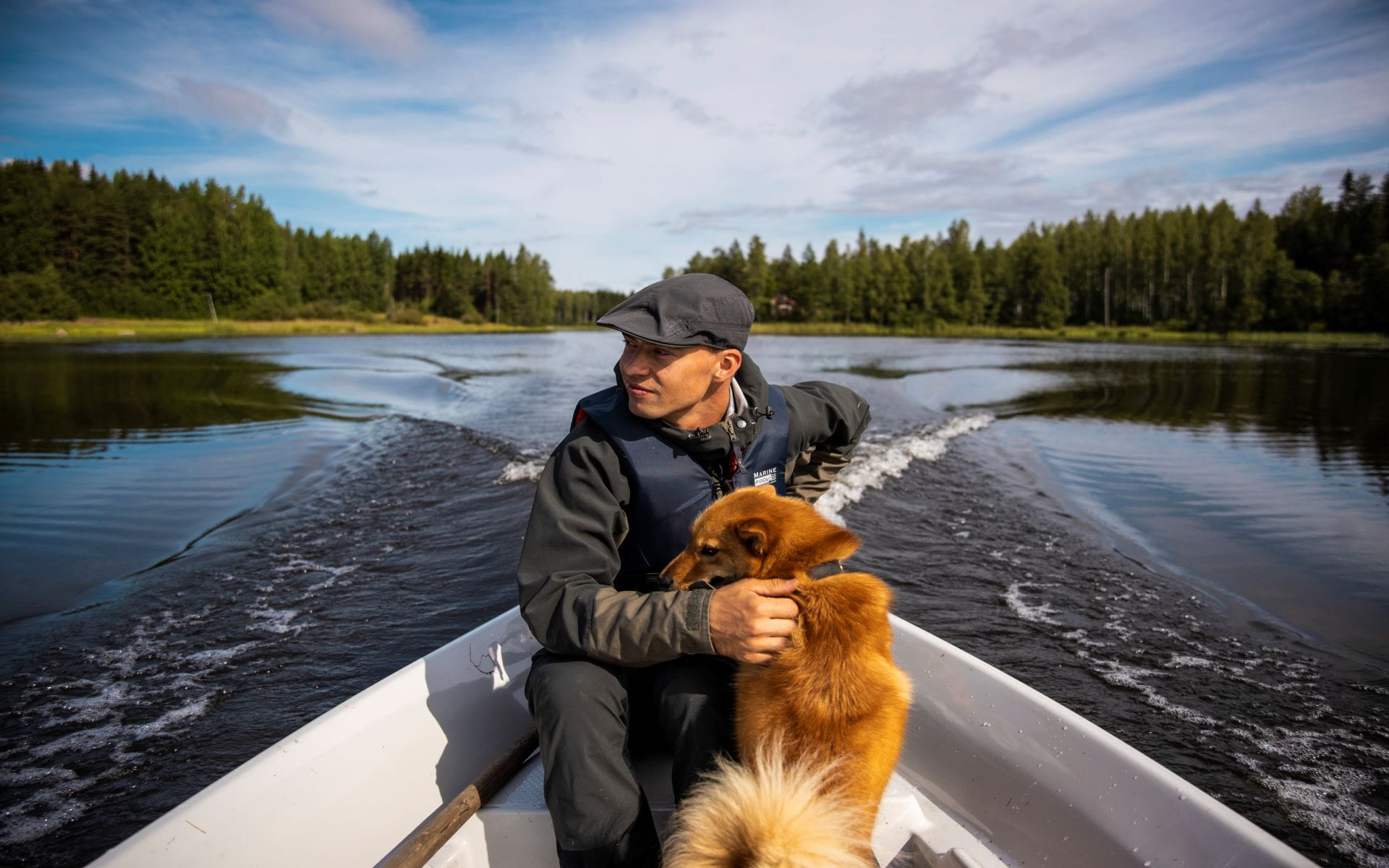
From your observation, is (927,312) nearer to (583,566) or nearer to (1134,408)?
(1134,408)

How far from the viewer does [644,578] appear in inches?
125

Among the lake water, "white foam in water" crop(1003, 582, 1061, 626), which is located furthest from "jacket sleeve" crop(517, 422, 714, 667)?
"white foam in water" crop(1003, 582, 1061, 626)

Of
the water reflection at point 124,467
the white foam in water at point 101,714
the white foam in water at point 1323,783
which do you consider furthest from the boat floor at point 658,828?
the water reflection at point 124,467

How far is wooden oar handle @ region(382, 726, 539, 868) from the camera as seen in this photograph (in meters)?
2.37

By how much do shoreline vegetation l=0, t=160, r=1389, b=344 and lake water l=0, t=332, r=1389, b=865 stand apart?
194ft

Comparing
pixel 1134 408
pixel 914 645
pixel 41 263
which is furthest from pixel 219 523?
pixel 41 263

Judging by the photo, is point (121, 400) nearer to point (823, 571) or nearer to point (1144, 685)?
point (823, 571)

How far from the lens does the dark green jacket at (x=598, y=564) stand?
98.6 inches

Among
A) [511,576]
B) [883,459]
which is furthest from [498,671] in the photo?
[883,459]

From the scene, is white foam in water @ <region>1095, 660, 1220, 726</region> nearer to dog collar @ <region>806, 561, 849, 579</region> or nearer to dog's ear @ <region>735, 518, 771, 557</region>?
dog collar @ <region>806, 561, 849, 579</region>

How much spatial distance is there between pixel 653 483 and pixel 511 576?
5072 mm

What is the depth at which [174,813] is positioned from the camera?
2.13m

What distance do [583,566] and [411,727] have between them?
1159 millimetres

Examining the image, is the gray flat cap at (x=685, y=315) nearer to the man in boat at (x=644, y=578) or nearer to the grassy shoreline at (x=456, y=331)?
the man in boat at (x=644, y=578)
